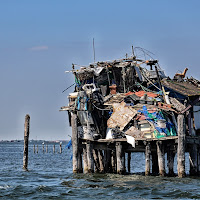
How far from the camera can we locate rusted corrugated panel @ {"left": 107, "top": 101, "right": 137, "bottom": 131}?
109 feet

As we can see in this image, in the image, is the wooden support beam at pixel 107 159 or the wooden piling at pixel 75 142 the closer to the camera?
the wooden piling at pixel 75 142

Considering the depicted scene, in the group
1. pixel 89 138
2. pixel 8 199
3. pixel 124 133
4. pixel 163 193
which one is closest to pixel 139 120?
pixel 124 133

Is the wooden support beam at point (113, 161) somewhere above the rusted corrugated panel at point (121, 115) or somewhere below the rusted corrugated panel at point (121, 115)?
below

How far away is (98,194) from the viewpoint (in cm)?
2558

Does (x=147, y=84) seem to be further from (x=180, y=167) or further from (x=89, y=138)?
(x=180, y=167)

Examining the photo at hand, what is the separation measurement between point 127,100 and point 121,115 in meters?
1.37

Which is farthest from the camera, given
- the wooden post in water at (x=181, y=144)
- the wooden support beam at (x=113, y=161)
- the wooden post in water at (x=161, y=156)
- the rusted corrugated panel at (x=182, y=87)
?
the wooden support beam at (x=113, y=161)

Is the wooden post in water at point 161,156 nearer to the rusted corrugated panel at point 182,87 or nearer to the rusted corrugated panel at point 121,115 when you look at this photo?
the rusted corrugated panel at point 121,115

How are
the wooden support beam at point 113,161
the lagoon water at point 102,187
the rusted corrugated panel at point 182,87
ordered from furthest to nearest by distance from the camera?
the wooden support beam at point 113,161 → the rusted corrugated panel at point 182,87 → the lagoon water at point 102,187

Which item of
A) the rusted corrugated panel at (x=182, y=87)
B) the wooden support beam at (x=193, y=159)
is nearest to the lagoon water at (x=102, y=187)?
the wooden support beam at (x=193, y=159)

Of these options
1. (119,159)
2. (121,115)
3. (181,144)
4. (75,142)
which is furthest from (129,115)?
(181,144)

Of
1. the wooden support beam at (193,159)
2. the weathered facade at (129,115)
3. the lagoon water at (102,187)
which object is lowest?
the lagoon water at (102,187)

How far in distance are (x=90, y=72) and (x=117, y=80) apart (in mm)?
2141

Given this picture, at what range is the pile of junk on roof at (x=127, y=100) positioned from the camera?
108 feet
